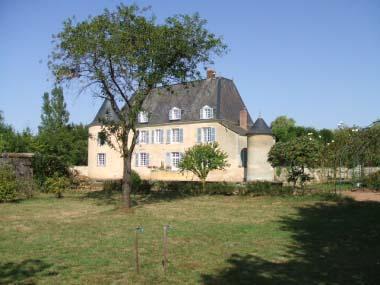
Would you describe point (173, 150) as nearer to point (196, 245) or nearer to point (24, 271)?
point (196, 245)

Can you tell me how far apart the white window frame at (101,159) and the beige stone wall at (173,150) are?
29 cm

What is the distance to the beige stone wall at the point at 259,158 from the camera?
104 ft

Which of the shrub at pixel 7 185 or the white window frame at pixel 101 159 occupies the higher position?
the white window frame at pixel 101 159

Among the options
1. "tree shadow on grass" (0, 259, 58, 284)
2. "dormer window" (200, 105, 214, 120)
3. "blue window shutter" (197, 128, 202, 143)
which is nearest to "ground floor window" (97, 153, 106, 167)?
"blue window shutter" (197, 128, 202, 143)

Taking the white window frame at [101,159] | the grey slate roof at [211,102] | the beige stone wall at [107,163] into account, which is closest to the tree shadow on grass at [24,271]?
the grey slate roof at [211,102]

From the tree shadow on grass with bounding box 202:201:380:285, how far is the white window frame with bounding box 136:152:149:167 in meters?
31.4

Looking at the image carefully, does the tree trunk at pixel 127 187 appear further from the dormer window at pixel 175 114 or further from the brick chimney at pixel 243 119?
the dormer window at pixel 175 114

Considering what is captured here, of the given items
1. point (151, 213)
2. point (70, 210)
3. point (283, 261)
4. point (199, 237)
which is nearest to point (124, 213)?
point (151, 213)

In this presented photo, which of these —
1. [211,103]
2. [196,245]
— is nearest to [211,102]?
[211,103]

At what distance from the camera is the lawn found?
21.0ft

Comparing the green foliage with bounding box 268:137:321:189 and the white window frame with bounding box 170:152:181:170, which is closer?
the green foliage with bounding box 268:137:321:189

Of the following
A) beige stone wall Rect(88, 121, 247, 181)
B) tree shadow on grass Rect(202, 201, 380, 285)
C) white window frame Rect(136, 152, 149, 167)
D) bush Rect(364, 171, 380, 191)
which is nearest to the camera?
tree shadow on grass Rect(202, 201, 380, 285)


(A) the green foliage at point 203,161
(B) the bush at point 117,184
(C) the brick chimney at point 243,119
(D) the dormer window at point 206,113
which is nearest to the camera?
(A) the green foliage at point 203,161

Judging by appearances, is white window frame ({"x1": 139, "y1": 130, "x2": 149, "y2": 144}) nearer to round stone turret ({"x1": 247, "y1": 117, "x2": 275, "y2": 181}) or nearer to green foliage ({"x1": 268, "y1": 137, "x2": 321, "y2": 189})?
round stone turret ({"x1": 247, "y1": 117, "x2": 275, "y2": 181})
